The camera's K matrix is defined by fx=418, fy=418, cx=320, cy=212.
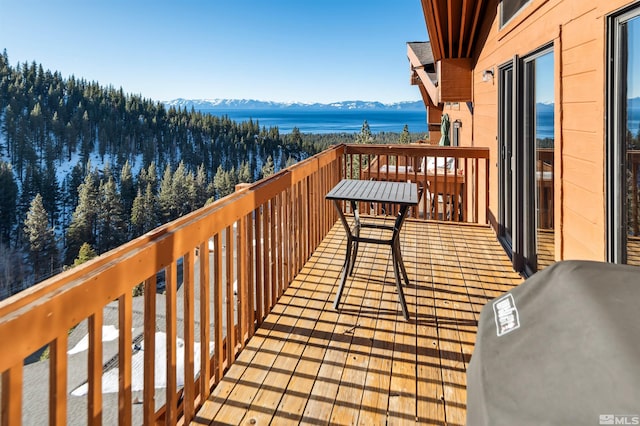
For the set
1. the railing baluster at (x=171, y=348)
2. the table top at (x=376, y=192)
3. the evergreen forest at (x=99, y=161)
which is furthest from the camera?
the evergreen forest at (x=99, y=161)

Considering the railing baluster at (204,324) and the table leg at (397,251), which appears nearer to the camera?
the railing baluster at (204,324)

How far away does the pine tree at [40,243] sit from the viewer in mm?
65312

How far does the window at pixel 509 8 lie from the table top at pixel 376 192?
1.90 metres

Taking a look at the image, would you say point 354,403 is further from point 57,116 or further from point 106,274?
point 57,116

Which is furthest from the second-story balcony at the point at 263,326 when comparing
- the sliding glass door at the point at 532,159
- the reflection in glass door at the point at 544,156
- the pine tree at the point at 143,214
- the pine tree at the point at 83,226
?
the pine tree at the point at 83,226

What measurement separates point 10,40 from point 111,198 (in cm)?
7388

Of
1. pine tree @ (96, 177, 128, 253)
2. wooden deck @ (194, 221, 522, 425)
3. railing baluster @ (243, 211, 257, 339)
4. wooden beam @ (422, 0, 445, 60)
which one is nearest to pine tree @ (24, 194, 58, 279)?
pine tree @ (96, 177, 128, 253)

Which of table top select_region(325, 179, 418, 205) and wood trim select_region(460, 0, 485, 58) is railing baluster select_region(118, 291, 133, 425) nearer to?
table top select_region(325, 179, 418, 205)

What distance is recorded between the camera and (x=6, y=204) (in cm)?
7569

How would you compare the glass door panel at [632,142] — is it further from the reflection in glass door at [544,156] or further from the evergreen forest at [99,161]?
the evergreen forest at [99,161]

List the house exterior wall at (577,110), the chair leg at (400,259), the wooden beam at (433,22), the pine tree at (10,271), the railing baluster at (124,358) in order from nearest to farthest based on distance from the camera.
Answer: the railing baluster at (124,358) < the house exterior wall at (577,110) < the chair leg at (400,259) < the wooden beam at (433,22) < the pine tree at (10,271)

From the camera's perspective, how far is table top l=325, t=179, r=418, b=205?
305 centimetres
